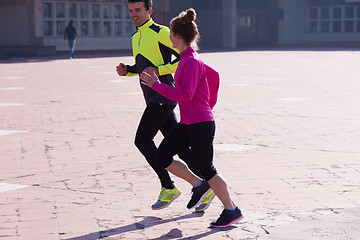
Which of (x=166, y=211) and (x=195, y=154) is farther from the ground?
(x=195, y=154)

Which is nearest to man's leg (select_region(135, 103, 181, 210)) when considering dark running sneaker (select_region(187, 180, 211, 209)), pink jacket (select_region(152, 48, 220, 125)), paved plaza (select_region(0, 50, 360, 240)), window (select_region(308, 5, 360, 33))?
paved plaza (select_region(0, 50, 360, 240))

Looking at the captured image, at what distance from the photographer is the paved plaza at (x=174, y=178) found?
519 centimetres

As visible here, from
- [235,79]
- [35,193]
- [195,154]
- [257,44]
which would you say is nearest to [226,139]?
[35,193]

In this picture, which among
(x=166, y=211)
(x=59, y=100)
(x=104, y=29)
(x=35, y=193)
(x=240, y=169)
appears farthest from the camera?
(x=104, y=29)

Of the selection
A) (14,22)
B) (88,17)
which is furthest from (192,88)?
(88,17)

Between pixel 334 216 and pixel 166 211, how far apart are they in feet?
4.01

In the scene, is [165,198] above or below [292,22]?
below

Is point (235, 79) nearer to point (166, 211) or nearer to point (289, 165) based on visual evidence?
point (289, 165)

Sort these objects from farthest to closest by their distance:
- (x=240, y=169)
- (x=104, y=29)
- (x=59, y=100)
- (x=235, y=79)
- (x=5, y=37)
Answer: (x=104, y=29) → (x=5, y=37) → (x=235, y=79) → (x=59, y=100) → (x=240, y=169)

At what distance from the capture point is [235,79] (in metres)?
20.4

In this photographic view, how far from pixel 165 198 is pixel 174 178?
1.38 m

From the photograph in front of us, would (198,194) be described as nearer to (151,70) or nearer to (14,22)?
(151,70)

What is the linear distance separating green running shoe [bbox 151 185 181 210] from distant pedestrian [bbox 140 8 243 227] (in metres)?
0.43

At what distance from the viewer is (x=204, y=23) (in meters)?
54.2
